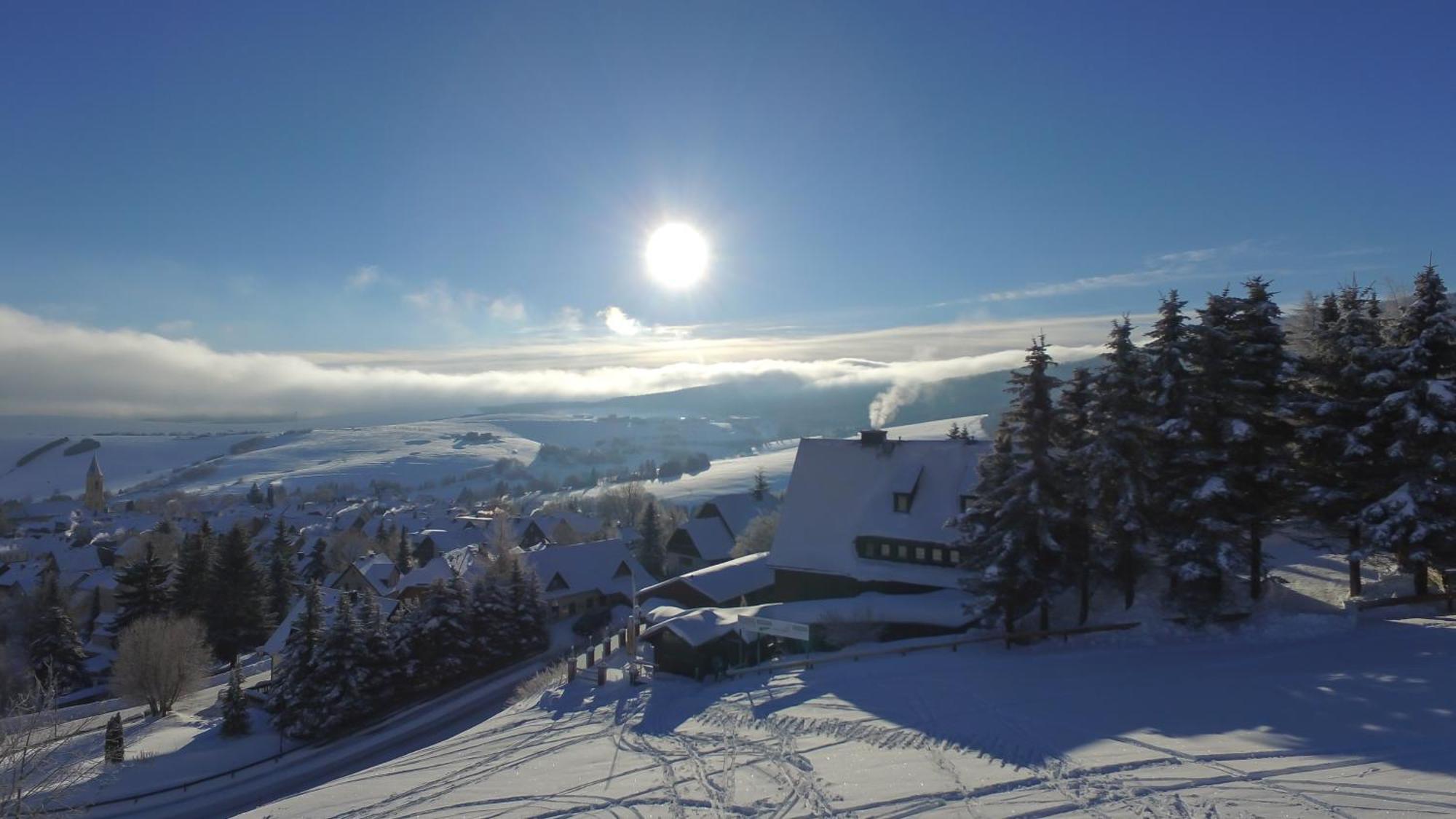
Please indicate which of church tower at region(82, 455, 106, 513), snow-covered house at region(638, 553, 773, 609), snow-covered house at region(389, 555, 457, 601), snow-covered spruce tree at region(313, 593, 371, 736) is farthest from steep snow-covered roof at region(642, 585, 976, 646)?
church tower at region(82, 455, 106, 513)

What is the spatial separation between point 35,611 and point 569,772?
57.2 m

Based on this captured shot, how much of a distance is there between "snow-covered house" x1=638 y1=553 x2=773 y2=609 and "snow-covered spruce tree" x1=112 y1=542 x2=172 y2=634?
32.9m

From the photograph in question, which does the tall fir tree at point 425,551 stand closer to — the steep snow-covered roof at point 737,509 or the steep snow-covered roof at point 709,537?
the steep snow-covered roof at point 709,537

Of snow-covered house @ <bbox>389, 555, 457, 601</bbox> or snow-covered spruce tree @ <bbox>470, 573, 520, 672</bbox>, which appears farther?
snow-covered house @ <bbox>389, 555, 457, 601</bbox>

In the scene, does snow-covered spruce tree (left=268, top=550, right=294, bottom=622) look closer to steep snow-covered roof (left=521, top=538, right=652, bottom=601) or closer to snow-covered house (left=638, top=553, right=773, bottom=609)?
steep snow-covered roof (left=521, top=538, right=652, bottom=601)

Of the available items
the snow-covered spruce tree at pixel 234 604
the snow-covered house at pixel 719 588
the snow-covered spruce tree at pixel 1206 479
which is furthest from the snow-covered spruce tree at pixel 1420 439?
the snow-covered spruce tree at pixel 234 604

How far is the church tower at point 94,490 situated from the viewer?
415ft

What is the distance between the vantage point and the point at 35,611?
49.9m

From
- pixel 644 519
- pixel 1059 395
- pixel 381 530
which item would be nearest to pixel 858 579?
pixel 1059 395

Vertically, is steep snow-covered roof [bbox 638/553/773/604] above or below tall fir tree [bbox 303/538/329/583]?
Result: above

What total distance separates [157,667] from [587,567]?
2551 cm

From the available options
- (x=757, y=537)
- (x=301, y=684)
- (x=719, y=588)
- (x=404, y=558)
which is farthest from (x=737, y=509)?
(x=301, y=684)

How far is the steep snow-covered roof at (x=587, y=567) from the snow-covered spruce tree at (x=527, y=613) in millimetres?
6925

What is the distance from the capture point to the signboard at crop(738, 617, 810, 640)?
903 inches
